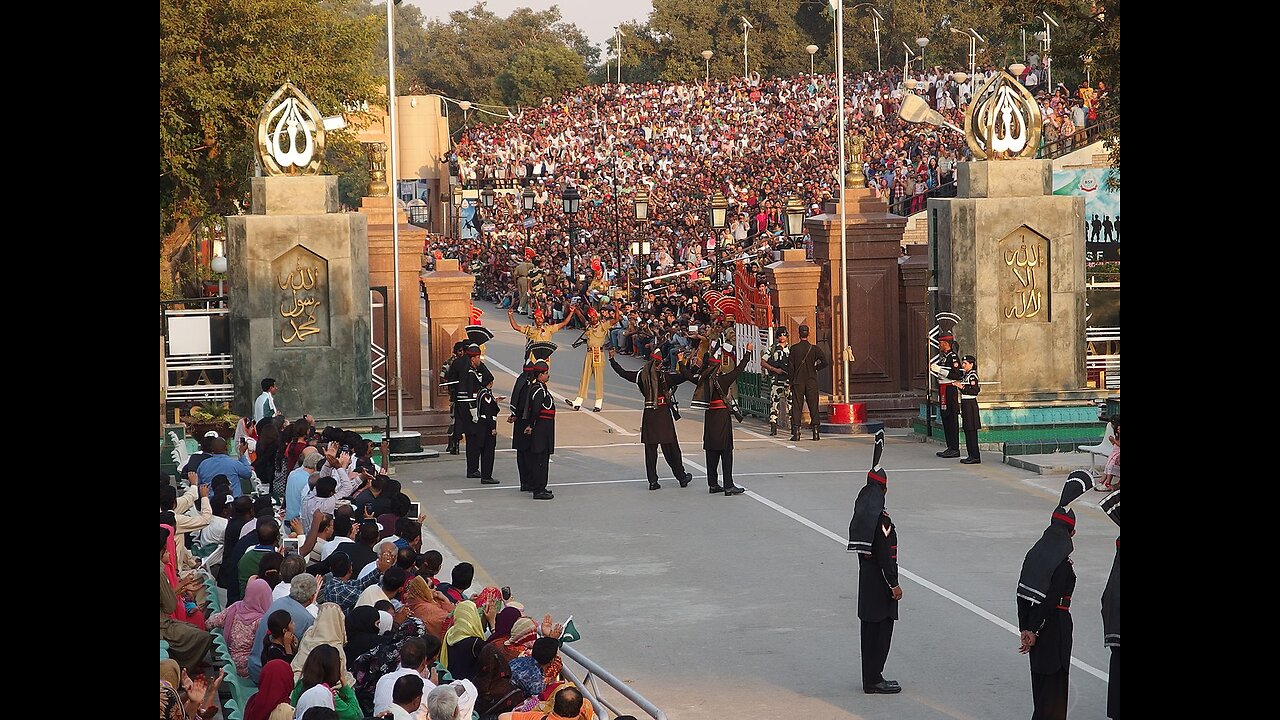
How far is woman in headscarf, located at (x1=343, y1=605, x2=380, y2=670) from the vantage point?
972 centimetres

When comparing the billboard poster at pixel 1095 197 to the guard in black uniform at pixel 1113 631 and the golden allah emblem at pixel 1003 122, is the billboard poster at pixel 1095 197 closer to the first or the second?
the golden allah emblem at pixel 1003 122

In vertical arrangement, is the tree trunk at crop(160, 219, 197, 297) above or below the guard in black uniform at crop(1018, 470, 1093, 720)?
above

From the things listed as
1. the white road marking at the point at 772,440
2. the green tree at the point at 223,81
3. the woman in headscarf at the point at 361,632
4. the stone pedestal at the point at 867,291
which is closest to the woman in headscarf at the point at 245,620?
the woman in headscarf at the point at 361,632

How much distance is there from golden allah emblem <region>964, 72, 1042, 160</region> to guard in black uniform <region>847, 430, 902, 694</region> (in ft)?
41.4

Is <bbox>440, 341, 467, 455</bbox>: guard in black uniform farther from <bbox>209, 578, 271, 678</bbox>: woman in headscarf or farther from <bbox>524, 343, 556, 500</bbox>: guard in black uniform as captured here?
<bbox>209, 578, 271, 678</bbox>: woman in headscarf

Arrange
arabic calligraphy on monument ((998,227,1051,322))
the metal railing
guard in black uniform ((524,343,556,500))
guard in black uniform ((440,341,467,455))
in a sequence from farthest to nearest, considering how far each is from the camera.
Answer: arabic calligraphy on monument ((998,227,1051,322)) → guard in black uniform ((440,341,467,455)) → guard in black uniform ((524,343,556,500)) → the metal railing

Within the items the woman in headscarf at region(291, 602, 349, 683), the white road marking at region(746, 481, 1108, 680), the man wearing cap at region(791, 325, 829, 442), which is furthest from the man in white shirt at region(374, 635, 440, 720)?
the man wearing cap at region(791, 325, 829, 442)

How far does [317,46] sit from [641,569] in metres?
22.4

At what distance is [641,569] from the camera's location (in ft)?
50.0

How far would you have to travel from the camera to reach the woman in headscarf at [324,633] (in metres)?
9.59

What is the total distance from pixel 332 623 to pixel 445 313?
49.7 feet

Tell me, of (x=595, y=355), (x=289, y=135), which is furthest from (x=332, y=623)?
(x=595, y=355)
